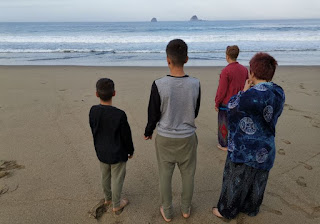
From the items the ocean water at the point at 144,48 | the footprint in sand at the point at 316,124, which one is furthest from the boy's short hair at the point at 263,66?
the ocean water at the point at 144,48

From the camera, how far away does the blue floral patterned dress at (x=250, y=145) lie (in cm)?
208

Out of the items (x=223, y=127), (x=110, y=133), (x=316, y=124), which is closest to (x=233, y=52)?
(x=223, y=127)

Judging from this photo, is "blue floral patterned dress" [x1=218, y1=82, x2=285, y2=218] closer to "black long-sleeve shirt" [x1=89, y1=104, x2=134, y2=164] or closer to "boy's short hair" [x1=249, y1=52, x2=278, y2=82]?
"boy's short hair" [x1=249, y1=52, x2=278, y2=82]

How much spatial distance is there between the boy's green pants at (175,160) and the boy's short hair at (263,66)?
2.40 feet

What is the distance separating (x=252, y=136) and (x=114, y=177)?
1.29 m

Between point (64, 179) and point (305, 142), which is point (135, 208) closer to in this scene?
point (64, 179)

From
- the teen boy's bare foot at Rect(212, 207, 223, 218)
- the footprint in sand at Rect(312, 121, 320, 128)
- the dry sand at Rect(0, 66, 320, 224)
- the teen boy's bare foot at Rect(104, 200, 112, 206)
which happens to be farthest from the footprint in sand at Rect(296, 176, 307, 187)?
the teen boy's bare foot at Rect(104, 200, 112, 206)

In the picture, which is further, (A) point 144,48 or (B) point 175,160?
(A) point 144,48

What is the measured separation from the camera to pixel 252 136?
219 centimetres

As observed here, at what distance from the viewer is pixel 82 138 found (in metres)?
4.38

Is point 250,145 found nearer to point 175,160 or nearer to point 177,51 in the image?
point 175,160

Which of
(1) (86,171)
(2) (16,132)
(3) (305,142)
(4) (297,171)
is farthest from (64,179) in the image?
(3) (305,142)

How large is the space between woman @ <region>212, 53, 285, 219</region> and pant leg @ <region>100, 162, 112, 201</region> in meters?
1.09

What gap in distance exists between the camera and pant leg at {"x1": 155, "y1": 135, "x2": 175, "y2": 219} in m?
2.32
